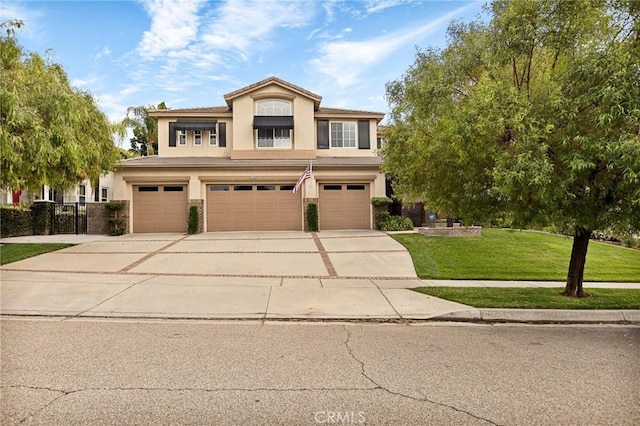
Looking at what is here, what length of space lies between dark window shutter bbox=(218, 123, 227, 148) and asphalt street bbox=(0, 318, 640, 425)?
61.9ft

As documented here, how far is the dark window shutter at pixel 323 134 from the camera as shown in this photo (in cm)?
2462

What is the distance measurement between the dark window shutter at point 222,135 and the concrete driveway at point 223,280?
853 cm

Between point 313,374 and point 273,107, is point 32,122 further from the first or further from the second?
point 273,107

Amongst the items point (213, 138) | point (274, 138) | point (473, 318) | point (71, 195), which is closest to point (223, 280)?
point (473, 318)

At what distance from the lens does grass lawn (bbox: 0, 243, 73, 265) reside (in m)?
12.9

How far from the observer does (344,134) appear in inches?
980

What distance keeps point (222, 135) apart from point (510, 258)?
17.3 metres

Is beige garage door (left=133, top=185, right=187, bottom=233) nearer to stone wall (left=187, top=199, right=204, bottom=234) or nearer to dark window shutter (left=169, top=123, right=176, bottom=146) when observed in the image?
stone wall (left=187, top=199, right=204, bottom=234)

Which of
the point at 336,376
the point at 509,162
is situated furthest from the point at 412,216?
the point at 336,376

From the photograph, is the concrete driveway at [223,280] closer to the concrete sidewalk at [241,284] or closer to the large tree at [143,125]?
the concrete sidewalk at [241,284]

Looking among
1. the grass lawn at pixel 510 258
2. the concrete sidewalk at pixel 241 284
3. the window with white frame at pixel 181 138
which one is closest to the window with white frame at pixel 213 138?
the window with white frame at pixel 181 138

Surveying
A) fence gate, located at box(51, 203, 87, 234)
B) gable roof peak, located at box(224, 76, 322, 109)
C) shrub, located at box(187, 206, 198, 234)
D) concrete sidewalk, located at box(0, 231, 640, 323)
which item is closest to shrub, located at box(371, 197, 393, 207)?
concrete sidewalk, located at box(0, 231, 640, 323)

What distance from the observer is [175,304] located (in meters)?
7.93

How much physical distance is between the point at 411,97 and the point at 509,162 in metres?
3.92
